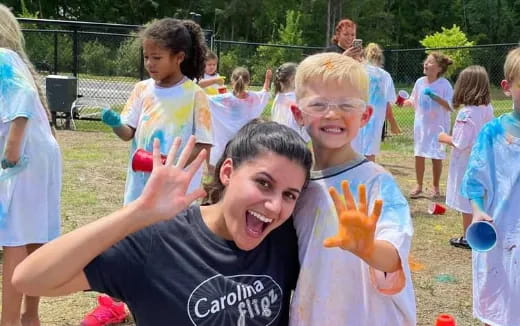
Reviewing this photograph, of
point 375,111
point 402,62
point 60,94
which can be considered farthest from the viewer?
point 402,62

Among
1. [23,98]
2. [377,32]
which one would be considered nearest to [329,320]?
[23,98]

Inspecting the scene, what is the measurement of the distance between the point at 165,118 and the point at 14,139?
0.80 meters

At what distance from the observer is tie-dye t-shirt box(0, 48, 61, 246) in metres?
3.54

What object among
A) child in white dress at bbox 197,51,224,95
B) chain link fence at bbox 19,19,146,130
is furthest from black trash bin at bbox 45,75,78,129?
child in white dress at bbox 197,51,224,95

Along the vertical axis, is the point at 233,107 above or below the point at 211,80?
below

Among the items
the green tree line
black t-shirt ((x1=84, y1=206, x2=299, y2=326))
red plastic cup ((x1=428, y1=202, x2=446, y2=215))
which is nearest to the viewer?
black t-shirt ((x1=84, y1=206, x2=299, y2=326))

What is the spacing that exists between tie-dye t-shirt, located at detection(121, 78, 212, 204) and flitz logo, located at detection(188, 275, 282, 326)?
2.00m

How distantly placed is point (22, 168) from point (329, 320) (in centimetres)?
236

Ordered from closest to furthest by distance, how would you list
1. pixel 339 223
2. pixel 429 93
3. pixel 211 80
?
pixel 339 223 → pixel 429 93 → pixel 211 80

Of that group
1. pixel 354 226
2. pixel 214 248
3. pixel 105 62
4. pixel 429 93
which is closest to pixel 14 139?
pixel 214 248

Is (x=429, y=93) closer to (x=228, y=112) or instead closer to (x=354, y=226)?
(x=228, y=112)

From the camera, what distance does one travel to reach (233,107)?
319 inches

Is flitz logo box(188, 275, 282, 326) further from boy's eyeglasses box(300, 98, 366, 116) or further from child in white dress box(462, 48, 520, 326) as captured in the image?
child in white dress box(462, 48, 520, 326)

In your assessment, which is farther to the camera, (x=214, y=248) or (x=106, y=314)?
(x=106, y=314)
